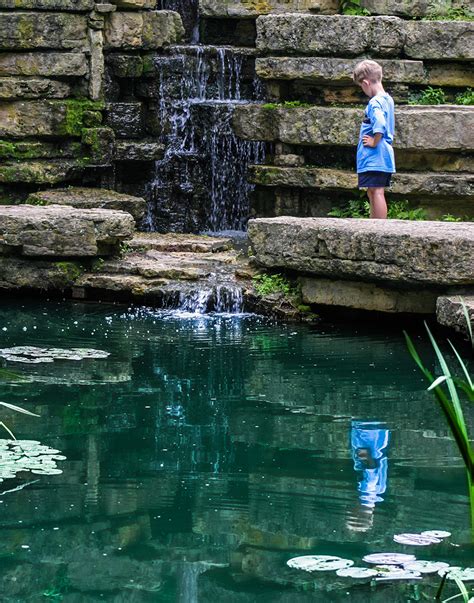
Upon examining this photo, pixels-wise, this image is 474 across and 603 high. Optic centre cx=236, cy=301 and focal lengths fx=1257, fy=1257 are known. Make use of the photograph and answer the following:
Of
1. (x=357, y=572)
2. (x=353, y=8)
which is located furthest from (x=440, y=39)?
(x=357, y=572)

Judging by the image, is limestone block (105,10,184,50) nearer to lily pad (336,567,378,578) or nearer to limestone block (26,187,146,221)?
limestone block (26,187,146,221)

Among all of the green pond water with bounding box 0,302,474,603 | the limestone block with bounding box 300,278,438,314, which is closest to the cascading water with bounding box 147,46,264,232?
the limestone block with bounding box 300,278,438,314

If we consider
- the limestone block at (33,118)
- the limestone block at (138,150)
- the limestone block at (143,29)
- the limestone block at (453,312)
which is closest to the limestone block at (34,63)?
the limestone block at (33,118)

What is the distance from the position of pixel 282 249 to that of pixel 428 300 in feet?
3.80

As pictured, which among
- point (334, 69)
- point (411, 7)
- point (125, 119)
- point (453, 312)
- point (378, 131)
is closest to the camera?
point (453, 312)

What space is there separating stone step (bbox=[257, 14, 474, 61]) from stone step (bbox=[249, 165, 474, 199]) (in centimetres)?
110

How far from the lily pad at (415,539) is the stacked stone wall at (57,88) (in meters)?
7.62

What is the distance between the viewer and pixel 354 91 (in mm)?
11531

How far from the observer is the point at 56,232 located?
9.77m

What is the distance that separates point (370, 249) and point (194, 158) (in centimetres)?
420

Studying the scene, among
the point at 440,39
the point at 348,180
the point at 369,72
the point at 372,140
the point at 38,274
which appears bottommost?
the point at 38,274

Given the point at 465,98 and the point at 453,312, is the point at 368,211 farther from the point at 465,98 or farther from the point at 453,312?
the point at 453,312

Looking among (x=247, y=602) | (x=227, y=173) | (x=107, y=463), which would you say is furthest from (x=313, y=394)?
(x=227, y=173)

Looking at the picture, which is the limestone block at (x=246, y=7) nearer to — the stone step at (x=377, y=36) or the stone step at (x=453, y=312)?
the stone step at (x=377, y=36)
